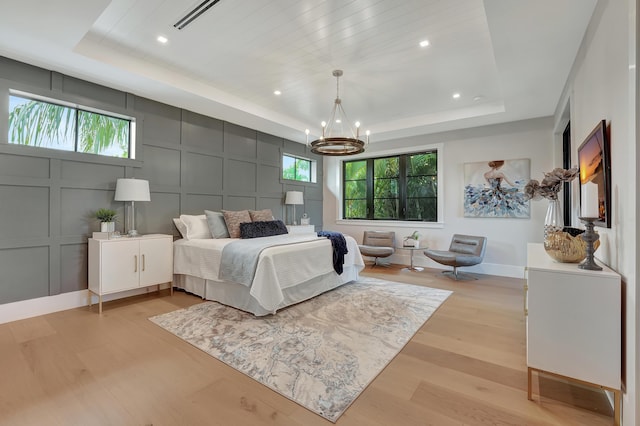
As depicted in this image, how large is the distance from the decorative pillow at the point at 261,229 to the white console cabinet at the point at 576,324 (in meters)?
3.33

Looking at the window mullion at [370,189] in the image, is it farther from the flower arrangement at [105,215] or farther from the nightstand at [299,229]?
the flower arrangement at [105,215]

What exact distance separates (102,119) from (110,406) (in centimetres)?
349

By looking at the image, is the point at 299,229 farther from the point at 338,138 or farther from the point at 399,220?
the point at 338,138

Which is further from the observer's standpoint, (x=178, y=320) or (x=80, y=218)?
(x=80, y=218)

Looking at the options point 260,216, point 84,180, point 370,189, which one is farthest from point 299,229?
point 84,180

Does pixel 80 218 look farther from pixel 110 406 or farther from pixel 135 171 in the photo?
pixel 110 406

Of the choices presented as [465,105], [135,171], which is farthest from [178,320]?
[465,105]

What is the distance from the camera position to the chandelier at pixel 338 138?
11.8ft

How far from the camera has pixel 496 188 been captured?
16.5 feet

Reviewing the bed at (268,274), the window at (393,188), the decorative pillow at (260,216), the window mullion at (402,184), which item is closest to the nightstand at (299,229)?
the decorative pillow at (260,216)

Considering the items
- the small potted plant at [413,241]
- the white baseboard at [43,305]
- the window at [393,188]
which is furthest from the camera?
the window at [393,188]

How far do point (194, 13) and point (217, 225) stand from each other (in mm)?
2616

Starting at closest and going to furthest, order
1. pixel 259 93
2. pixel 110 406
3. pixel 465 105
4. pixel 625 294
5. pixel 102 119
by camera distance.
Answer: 1. pixel 625 294
2. pixel 110 406
3. pixel 102 119
4. pixel 259 93
5. pixel 465 105

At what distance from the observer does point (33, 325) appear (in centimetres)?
A: 283
